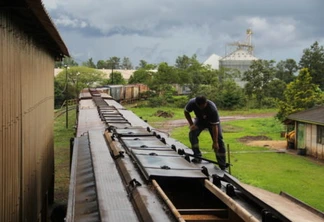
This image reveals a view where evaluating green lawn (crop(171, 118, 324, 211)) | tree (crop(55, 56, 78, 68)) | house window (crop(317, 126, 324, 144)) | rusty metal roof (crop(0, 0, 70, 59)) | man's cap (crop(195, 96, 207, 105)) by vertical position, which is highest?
tree (crop(55, 56, 78, 68))

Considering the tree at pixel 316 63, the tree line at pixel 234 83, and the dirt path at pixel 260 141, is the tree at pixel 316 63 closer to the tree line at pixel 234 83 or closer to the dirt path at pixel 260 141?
the tree line at pixel 234 83

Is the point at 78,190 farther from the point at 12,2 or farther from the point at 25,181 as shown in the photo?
the point at 25,181

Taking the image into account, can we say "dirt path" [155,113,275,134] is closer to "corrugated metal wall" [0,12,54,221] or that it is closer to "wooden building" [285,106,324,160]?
"wooden building" [285,106,324,160]

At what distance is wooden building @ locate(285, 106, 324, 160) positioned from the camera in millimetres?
23031

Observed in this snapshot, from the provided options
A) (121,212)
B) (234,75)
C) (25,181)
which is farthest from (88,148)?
(234,75)

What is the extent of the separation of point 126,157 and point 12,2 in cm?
221

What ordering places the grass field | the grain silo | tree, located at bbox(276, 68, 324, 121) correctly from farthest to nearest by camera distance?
the grain silo
tree, located at bbox(276, 68, 324, 121)
the grass field

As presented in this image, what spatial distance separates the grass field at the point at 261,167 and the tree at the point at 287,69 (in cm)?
3009

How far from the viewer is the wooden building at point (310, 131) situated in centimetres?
2303

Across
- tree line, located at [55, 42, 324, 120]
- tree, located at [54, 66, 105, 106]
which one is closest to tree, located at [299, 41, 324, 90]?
tree line, located at [55, 42, 324, 120]

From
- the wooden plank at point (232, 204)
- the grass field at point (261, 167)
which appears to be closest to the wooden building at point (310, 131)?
the grass field at point (261, 167)

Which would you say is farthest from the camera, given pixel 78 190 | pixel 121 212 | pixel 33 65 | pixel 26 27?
pixel 33 65

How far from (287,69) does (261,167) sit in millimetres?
46764

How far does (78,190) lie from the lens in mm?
4348
